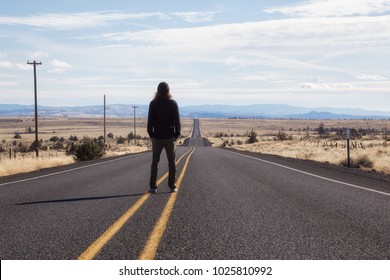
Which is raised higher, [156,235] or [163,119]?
[163,119]

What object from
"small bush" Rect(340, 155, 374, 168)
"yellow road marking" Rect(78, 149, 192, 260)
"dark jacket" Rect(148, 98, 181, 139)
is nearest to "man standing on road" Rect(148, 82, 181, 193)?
"dark jacket" Rect(148, 98, 181, 139)

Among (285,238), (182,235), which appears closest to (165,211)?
(182,235)

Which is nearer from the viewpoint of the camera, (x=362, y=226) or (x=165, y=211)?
(x=362, y=226)

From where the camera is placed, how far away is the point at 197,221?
6.81 m

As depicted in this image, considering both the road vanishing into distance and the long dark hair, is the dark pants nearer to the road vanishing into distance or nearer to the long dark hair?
the road vanishing into distance

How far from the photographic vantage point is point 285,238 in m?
5.76

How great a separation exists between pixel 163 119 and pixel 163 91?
0.58 meters

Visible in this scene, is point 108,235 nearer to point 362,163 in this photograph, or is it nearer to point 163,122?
point 163,122

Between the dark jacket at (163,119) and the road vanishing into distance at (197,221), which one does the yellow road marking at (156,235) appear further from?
the dark jacket at (163,119)

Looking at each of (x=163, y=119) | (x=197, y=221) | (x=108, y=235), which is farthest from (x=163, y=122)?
(x=108, y=235)

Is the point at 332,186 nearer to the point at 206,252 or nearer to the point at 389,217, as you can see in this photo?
the point at 389,217

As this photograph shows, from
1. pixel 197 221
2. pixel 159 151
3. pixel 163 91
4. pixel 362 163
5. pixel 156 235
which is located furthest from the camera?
pixel 362 163

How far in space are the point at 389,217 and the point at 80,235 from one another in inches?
182

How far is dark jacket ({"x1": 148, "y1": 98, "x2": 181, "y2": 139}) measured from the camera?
9781 mm
